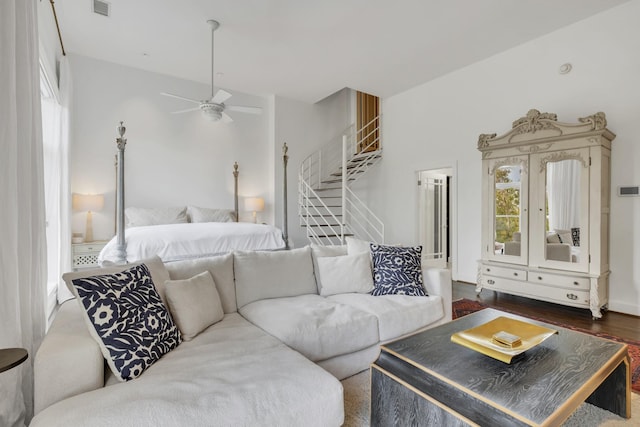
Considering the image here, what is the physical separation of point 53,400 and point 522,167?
4561mm

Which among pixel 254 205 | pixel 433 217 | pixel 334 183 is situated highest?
pixel 334 183

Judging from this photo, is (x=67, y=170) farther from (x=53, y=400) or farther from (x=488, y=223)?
(x=488, y=223)

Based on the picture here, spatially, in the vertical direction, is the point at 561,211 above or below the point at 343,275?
above

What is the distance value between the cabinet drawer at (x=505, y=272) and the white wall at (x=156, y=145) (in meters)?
3.92

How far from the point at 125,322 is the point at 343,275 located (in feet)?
5.50

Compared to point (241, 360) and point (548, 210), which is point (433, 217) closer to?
point (548, 210)

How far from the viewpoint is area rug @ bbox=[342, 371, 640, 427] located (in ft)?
5.48

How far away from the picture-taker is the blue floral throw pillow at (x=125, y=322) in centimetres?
136

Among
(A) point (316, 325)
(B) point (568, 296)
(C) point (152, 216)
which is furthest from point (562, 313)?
(C) point (152, 216)

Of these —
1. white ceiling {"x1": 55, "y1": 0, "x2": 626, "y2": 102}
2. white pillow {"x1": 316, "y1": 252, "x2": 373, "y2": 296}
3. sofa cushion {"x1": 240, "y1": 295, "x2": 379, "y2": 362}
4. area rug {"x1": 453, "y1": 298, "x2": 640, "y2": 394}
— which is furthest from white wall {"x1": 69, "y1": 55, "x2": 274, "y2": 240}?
area rug {"x1": 453, "y1": 298, "x2": 640, "y2": 394}

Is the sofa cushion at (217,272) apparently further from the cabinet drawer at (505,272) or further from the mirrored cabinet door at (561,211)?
the mirrored cabinet door at (561,211)

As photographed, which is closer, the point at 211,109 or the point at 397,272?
the point at 397,272

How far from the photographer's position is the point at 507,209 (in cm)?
401

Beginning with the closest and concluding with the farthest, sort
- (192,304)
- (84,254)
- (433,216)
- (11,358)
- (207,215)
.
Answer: (11,358), (192,304), (84,254), (207,215), (433,216)
